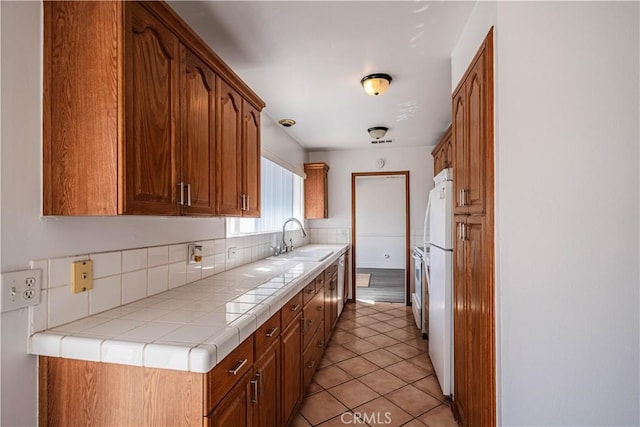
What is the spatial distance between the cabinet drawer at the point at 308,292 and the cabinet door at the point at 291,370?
0.15 m

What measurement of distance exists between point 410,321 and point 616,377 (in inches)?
108

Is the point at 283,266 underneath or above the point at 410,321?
above

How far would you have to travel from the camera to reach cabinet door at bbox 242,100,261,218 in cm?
210

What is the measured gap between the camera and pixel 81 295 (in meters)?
1.29

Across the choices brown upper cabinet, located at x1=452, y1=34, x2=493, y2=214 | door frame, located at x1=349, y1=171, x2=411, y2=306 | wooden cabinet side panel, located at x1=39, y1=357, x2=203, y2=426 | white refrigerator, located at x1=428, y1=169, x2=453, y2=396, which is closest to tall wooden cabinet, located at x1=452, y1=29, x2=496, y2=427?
brown upper cabinet, located at x1=452, y1=34, x2=493, y2=214

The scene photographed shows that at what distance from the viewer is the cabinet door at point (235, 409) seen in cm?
108

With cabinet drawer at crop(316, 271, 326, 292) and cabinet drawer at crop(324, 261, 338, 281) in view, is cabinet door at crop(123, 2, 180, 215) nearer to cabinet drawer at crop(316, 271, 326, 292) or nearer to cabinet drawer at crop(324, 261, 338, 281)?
cabinet drawer at crop(316, 271, 326, 292)

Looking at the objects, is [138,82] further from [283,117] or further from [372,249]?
[372,249]

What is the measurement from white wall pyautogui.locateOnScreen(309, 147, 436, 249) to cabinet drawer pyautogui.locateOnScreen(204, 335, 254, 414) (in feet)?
12.2

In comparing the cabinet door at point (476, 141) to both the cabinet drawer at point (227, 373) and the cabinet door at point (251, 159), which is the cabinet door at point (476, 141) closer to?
the cabinet drawer at point (227, 373)

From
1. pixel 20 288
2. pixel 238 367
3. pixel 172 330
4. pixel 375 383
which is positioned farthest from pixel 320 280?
pixel 20 288

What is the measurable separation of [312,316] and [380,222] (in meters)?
5.42

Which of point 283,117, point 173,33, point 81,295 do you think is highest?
point 283,117

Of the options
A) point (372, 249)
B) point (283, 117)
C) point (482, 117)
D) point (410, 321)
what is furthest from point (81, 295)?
point (372, 249)
